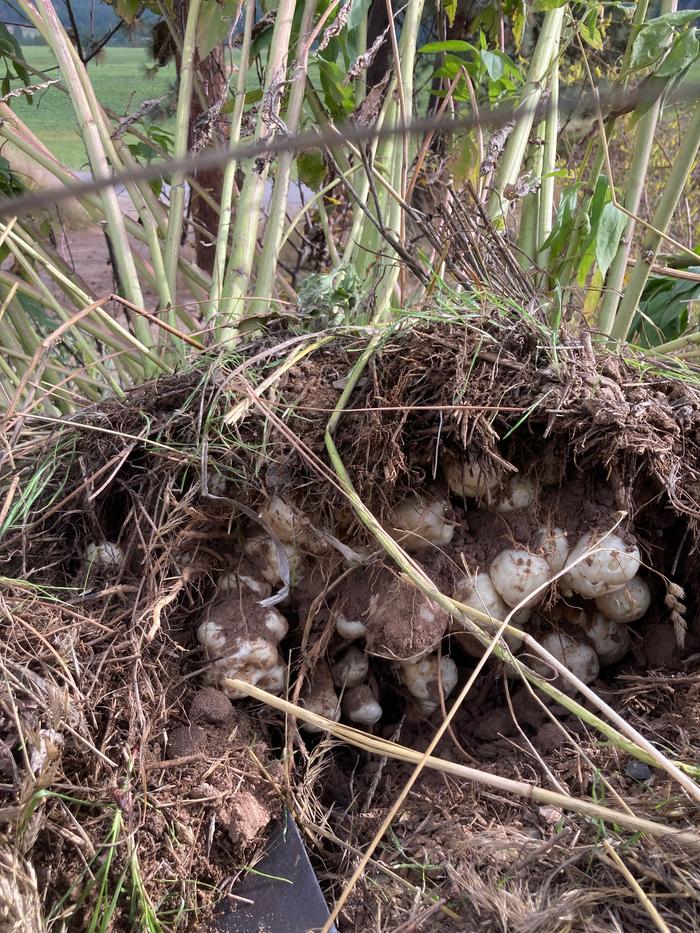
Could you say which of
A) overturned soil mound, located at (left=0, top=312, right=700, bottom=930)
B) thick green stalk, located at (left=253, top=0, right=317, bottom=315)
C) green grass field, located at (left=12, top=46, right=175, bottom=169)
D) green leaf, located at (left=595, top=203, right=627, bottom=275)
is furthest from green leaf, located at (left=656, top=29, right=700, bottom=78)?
green grass field, located at (left=12, top=46, right=175, bottom=169)

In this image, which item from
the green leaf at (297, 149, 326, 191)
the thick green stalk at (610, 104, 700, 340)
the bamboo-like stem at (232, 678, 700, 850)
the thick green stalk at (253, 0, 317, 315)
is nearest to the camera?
the bamboo-like stem at (232, 678, 700, 850)

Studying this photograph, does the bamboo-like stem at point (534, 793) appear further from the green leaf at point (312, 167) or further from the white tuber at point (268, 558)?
the green leaf at point (312, 167)

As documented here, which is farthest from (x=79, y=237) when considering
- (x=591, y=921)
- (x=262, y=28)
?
(x=591, y=921)

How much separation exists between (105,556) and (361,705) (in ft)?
1.44

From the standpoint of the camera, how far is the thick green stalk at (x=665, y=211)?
1229mm

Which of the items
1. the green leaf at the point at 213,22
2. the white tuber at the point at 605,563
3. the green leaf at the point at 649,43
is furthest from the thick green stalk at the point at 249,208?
the white tuber at the point at 605,563

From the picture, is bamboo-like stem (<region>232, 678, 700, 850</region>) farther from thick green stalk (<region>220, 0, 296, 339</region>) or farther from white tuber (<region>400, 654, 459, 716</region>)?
thick green stalk (<region>220, 0, 296, 339</region>)

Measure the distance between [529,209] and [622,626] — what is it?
86cm

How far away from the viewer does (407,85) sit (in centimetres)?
141

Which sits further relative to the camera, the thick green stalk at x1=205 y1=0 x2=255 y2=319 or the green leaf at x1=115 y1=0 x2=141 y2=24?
the green leaf at x1=115 y1=0 x2=141 y2=24

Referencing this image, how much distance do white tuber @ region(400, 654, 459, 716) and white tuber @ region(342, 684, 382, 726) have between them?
6 centimetres

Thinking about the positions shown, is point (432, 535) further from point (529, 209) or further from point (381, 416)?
point (529, 209)

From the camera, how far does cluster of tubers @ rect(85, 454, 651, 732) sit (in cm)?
104

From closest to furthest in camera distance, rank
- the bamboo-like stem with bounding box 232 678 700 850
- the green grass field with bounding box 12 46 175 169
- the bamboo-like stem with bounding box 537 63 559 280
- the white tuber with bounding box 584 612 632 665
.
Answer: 1. the bamboo-like stem with bounding box 232 678 700 850
2. the white tuber with bounding box 584 612 632 665
3. the bamboo-like stem with bounding box 537 63 559 280
4. the green grass field with bounding box 12 46 175 169
